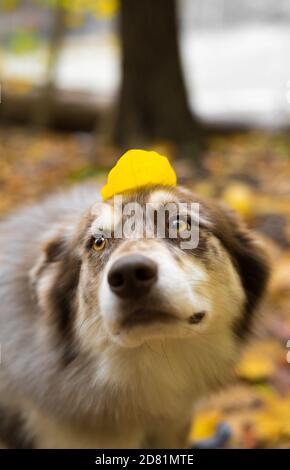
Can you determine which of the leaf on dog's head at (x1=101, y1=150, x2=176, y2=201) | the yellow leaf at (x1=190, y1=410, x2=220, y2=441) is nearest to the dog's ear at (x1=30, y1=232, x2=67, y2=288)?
the leaf on dog's head at (x1=101, y1=150, x2=176, y2=201)

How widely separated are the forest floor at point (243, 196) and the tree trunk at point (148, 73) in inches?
8.8

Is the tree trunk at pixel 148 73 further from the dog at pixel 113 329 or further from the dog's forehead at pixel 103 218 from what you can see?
the dog's forehead at pixel 103 218

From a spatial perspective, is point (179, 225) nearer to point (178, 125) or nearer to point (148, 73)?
point (148, 73)

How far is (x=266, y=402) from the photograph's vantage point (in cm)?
307

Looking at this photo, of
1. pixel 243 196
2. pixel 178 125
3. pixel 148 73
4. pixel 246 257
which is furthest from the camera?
pixel 178 125

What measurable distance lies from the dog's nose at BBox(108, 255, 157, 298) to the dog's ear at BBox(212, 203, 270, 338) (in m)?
0.67

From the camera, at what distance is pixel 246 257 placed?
2492mm

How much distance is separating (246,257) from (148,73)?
2527mm

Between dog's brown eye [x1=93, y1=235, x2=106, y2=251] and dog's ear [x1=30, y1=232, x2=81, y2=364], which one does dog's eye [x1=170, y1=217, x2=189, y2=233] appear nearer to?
dog's brown eye [x1=93, y1=235, x2=106, y2=251]

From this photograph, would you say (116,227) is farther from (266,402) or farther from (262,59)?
(262,59)

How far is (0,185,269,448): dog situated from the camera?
6.41ft

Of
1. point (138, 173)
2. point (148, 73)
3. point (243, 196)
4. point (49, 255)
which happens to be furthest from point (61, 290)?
point (148, 73)

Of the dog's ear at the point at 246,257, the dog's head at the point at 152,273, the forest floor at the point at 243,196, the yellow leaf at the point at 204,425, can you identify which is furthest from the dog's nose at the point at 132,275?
the yellow leaf at the point at 204,425
